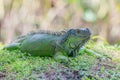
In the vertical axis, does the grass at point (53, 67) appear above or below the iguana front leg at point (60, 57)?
below

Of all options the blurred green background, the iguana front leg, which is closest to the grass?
the iguana front leg

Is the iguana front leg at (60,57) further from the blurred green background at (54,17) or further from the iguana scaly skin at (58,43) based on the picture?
the blurred green background at (54,17)

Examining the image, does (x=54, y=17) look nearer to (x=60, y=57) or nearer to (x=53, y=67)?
(x=60, y=57)

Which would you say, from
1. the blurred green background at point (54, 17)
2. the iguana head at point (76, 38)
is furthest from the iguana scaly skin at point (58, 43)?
the blurred green background at point (54, 17)

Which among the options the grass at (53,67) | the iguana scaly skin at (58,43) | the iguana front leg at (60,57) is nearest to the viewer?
the grass at (53,67)

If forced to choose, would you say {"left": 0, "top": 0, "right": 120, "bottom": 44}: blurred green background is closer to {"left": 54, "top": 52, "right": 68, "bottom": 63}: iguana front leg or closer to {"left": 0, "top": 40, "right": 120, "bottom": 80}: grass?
{"left": 0, "top": 40, "right": 120, "bottom": 80}: grass
